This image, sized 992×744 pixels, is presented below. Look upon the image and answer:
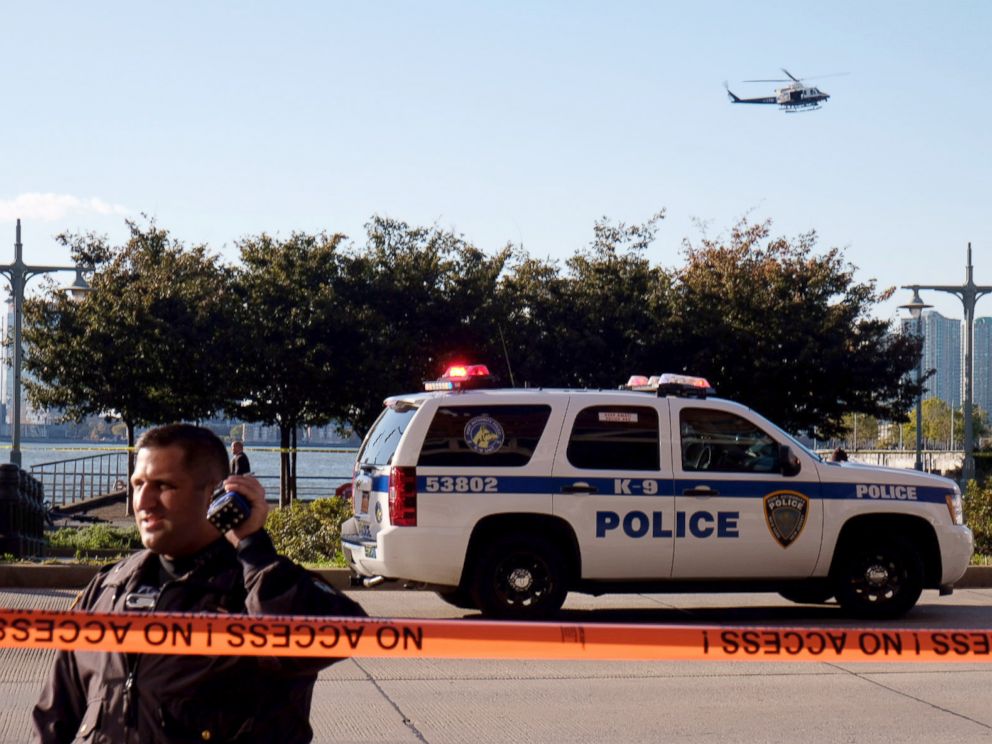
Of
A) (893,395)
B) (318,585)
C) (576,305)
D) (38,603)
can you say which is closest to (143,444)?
(318,585)

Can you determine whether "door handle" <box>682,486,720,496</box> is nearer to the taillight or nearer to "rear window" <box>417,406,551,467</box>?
"rear window" <box>417,406,551,467</box>

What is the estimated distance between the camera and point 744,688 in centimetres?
880

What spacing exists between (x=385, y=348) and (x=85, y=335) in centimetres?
656

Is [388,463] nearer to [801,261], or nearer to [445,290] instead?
[445,290]

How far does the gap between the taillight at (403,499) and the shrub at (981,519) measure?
908cm

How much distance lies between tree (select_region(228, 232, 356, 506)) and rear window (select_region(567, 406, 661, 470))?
19.7 m

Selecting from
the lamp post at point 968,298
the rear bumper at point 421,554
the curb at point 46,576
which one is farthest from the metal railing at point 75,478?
the lamp post at point 968,298

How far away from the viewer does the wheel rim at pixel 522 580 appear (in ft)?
35.2

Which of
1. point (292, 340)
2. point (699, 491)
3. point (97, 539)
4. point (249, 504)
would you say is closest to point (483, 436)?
point (699, 491)

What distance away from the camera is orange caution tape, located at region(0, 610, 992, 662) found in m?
3.10

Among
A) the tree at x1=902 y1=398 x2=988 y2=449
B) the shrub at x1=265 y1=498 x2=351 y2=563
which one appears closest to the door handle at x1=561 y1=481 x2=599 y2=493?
the shrub at x1=265 y1=498 x2=351 y2=563

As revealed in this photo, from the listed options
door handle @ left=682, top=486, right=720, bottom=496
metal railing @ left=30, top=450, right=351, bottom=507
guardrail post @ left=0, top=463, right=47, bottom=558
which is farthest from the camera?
metal railing @ left=30, top=450, right=351, bottom=507

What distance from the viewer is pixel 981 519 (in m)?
17.0

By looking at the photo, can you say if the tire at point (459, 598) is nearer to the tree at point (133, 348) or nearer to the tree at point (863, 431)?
the tree at point (133, 348)
